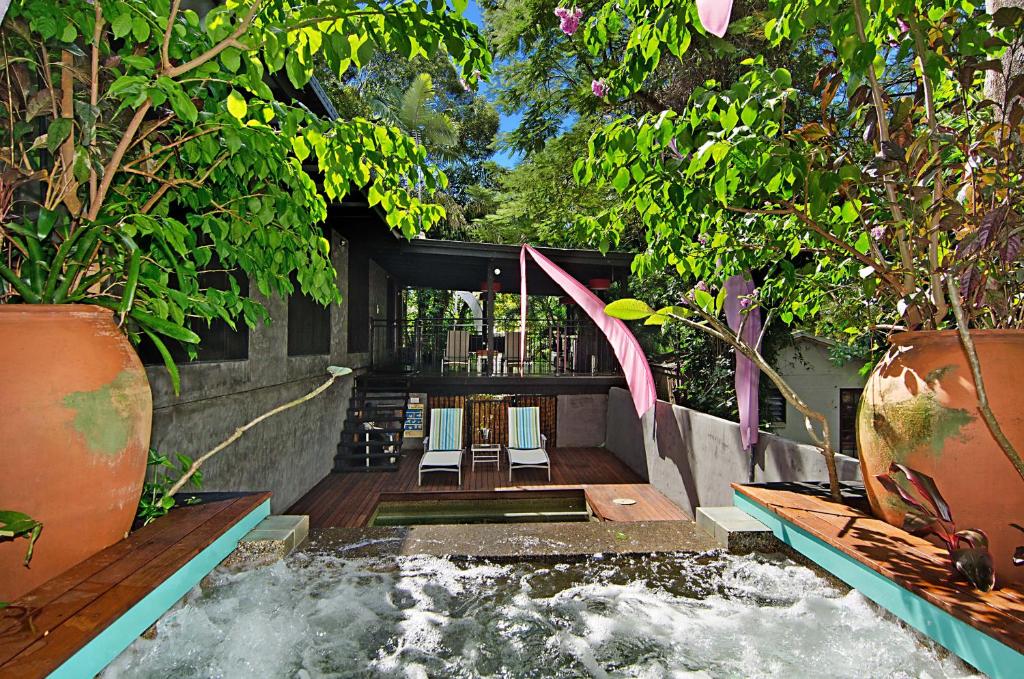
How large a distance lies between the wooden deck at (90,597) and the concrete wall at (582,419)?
10.1 meters

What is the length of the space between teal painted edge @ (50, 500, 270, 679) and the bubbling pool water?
33cm

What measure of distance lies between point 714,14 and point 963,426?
159cm

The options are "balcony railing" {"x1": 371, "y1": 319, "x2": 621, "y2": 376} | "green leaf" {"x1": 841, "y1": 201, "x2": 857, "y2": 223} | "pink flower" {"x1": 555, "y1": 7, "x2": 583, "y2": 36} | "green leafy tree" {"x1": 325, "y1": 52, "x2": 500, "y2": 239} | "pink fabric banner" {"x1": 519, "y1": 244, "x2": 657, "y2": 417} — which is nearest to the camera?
"green leaf" {"x1": 841, "y1": 201, "x2": 857, "y2": 223}

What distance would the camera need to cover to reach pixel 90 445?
1653 millimetres

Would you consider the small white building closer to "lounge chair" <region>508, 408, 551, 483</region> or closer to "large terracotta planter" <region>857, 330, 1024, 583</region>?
"lounge chair" <region>508, 408, 551, 483</region>

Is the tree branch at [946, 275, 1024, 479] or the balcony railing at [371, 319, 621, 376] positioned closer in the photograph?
the tree branch at [946, 275, 1024, 479]

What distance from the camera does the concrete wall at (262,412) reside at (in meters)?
4.37

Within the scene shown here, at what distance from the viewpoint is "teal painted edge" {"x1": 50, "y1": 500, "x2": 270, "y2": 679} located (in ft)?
4.24

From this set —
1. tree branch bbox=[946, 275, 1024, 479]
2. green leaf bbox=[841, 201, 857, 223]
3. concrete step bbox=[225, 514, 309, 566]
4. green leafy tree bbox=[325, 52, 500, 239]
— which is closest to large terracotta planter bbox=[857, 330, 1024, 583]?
tree branch bbox=[946, 275, 1024, 479]

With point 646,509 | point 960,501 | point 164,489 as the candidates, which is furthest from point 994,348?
point 646,509

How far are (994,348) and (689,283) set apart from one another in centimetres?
645

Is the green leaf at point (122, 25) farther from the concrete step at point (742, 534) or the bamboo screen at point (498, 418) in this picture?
the bamboo screen at point (498, 418)

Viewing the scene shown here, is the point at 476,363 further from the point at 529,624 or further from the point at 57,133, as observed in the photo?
the point at 57,133

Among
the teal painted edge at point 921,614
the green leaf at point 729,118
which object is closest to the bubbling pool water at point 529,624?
the teal painted edge at point 921,614
